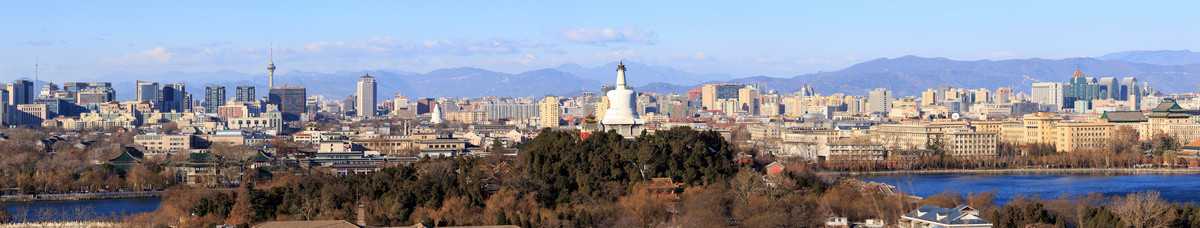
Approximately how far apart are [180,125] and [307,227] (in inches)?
3138

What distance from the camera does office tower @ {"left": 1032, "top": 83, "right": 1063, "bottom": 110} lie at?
156250 mm

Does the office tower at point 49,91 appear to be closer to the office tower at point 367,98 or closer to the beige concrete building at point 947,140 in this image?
the office tower at point 367,98

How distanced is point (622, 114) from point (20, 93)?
328 feet

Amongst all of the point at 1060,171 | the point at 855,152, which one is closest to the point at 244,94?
the point at 855,152

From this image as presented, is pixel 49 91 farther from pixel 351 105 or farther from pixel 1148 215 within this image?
pixel 1148 215

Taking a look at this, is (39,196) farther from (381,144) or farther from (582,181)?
(381,144)

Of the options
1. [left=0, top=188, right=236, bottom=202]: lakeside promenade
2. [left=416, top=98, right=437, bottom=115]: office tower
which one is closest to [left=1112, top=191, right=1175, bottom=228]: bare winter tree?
[left=0, top=188, right=236, bottom=202]: lakeside promenade

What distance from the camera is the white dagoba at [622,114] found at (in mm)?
32906

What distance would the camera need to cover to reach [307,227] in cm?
2288

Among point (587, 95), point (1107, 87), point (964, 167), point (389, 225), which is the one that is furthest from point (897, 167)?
point (1107, 87)

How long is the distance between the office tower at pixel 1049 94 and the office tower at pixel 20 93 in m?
97.9

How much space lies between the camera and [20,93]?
397 ft

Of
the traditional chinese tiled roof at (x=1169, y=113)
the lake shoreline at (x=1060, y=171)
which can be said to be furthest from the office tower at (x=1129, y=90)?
the lake shoreline at (x=1060, y=171)

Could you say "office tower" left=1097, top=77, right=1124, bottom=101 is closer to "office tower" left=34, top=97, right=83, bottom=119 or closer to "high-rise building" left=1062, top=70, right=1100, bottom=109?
"high-rise building" left=1062, top=70, right=1100, bottom=109
